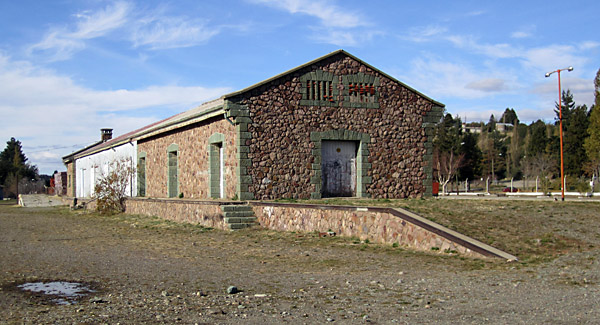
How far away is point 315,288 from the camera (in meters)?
6.73

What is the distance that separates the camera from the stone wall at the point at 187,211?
1503 cm

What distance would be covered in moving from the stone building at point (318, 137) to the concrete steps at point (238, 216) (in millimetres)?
1862

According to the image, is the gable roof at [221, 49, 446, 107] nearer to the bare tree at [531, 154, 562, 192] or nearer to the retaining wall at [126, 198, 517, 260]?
the retaining wall at [126, 198, 517, 260]

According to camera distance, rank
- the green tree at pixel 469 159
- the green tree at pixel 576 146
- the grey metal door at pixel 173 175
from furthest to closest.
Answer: the green tree at pixel 469 159, the green tree at pixel 576 146, the grey metal door at pixel 173 175

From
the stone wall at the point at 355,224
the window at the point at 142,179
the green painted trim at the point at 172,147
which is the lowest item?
the stone wall at the point at 355,224


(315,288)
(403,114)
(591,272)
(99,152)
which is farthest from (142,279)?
(99,152)

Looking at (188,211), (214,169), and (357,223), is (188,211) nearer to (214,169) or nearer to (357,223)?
(214,169)

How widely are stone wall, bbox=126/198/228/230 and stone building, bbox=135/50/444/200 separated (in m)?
1.55

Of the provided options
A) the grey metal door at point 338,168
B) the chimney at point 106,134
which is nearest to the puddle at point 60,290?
the grey metal door at point 338,168

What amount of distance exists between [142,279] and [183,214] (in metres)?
9.68

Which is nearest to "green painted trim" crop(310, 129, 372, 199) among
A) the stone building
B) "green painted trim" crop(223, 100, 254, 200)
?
the stone building

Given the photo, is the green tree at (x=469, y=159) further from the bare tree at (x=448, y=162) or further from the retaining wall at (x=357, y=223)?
the retaining wall at (x=357, y=223)

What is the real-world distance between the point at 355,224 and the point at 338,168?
7072 millimetres

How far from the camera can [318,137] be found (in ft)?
59.6
